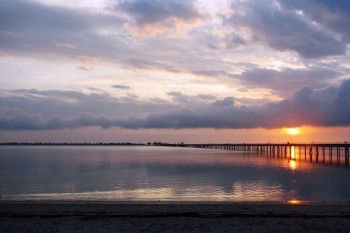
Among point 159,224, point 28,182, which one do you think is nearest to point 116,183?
point 28,182

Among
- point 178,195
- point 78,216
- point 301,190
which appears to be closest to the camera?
point 78,216

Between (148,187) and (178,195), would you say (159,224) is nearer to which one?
(178,195)

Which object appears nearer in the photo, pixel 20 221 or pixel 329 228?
pixel 329 228

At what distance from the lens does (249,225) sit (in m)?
12.4

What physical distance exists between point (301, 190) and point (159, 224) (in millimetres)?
18137

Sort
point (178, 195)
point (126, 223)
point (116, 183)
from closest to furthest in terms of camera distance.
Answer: point (126, 223) < point (178, 195) < point (116, 183)

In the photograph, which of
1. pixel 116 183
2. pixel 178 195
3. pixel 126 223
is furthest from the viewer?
pixel 116 183

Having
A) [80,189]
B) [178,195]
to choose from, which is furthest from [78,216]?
[80,189]

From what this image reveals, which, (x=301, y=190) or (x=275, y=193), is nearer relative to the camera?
(x=275, y=193)

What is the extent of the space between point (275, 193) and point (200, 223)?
14397 mm

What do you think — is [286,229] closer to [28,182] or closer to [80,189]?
[80,189]

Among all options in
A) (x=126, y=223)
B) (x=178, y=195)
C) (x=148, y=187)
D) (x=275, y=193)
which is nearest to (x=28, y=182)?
(x=148, y=187)

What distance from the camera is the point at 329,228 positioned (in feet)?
39.0

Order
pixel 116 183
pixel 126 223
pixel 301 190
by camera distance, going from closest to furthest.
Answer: pixel 126 223 < pixel 301 190 < pixel 116 183
